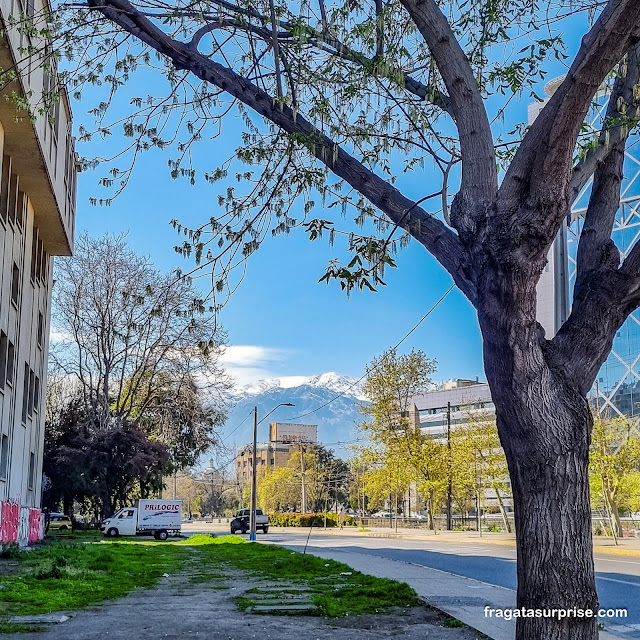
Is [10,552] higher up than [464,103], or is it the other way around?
[464,103]

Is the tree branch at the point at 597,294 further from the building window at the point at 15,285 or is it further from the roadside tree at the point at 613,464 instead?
the roadside tree at the point at 613,464

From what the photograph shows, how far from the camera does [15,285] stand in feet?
88.3

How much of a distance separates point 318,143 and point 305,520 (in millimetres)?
65428

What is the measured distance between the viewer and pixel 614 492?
119ft

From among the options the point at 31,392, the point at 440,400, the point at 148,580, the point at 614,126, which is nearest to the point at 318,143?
the point at 614,126

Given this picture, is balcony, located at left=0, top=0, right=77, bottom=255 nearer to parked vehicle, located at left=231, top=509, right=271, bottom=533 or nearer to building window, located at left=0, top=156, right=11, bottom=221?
building window, located at left=0, top=156, right=11, bottom=221

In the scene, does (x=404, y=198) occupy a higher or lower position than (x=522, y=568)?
higher

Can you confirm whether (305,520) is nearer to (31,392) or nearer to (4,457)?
(31,392)

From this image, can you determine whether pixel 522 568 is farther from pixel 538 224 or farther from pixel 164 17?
pixel 164 17

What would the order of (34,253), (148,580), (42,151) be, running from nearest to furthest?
(148,580) < (42,151) < (34,253)

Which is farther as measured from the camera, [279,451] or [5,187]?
[279,451]

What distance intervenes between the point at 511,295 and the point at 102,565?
14803 millimetres

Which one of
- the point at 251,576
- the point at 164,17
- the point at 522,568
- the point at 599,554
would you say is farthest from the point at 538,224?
the point at 599,554

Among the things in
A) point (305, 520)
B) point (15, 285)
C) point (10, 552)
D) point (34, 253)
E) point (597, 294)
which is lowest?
point (305, 520)
